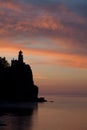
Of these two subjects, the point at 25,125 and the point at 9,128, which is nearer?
the point at 9,128

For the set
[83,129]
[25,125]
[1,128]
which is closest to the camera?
[1,128]

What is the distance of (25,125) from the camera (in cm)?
10550

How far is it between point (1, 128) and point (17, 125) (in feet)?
43.1

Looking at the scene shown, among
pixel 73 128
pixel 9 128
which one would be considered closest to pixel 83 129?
pixel 73 128

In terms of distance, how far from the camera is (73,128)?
336 feet

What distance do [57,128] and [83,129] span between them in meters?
6.26

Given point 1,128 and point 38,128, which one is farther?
point 38,128

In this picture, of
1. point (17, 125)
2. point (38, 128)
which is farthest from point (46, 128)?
point (17, 125)

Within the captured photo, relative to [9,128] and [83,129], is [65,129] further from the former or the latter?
[9,128]

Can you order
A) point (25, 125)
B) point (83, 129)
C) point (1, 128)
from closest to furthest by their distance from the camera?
point (1, 128) < point (83, 129) < point (25, 125)

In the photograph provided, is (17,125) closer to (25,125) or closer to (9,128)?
(25,125)

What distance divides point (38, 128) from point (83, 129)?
1059 centimetres

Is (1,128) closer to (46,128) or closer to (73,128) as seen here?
(46,128)

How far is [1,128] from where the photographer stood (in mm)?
91625
